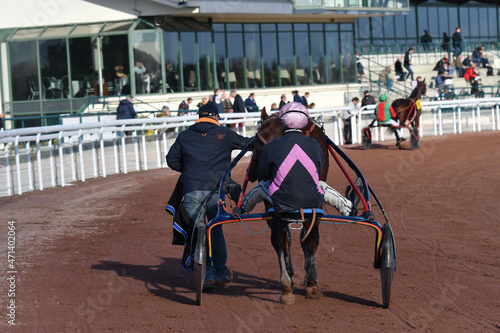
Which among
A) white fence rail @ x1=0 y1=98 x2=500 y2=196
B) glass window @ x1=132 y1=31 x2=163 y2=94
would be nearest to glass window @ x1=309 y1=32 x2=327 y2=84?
glass window @ x1=132 y1=31 x2=163 y2=94

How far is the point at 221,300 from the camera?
22.5 feet

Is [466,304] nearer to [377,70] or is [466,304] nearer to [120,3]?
[120,3]

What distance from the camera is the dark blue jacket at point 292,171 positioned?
246 inches

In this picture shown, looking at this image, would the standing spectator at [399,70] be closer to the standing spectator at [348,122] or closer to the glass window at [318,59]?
the glass window at [318,59]

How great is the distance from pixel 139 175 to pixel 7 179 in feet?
11.1

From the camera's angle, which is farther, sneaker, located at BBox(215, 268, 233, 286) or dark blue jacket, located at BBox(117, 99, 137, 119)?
dark blue jacket, located at BBox(117, 99, 137, 119)

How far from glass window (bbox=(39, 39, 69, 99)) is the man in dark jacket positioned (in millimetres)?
23604

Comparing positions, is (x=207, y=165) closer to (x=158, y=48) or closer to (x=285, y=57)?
(x=158, y=48)

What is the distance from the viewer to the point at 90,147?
1670cm

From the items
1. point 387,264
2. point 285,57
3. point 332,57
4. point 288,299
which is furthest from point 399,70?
point 387,264

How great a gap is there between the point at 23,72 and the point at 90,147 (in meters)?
15.1

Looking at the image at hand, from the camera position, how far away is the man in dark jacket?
716cm

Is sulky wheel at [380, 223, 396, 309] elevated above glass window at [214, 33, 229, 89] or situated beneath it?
situated beneath

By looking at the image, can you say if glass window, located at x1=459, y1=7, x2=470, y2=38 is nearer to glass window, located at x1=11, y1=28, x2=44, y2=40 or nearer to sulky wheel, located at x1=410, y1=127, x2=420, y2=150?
glass window, located at x1=11, y1=28, x2=44, y2=40
